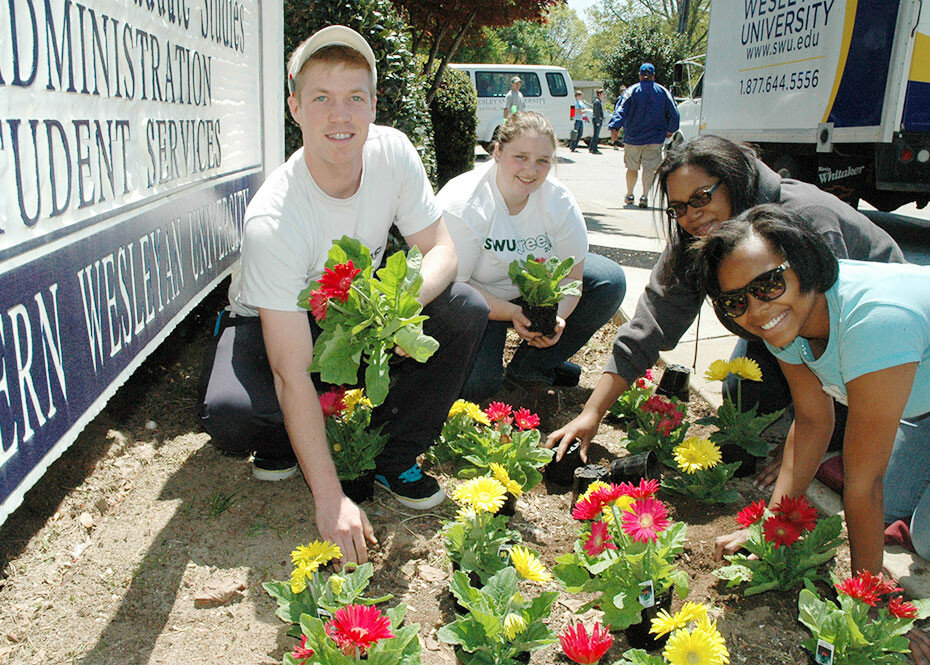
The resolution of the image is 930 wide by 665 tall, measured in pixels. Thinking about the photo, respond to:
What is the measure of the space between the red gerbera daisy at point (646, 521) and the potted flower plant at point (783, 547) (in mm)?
383

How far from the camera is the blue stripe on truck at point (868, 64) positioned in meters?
6.56

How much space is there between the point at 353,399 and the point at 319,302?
88 centimetres

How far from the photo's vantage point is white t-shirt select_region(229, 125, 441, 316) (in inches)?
89.0

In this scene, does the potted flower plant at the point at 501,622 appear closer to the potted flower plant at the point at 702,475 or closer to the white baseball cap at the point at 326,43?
the potted flower plant at the point at 702,475

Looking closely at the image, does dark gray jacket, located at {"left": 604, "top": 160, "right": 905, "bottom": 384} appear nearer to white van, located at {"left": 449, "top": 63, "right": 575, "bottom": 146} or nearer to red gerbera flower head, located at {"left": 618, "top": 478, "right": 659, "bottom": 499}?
red gerbera flower head, located at {"left": 618, "top": 478, "right": 659, "bottom": 499}

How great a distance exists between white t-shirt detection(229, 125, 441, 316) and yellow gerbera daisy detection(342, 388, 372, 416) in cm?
47

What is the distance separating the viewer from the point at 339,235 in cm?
254

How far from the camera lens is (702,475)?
8.67 ft

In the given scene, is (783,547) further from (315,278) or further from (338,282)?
(315,278)

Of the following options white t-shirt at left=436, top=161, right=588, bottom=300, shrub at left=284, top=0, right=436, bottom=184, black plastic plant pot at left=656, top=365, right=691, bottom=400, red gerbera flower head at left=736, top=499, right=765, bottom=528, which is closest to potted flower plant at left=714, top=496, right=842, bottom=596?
red gerbera flower head at left=736, top=499, right=765, bottom=528

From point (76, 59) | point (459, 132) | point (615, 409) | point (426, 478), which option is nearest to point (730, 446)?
point (615, 409)

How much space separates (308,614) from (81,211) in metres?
1.12

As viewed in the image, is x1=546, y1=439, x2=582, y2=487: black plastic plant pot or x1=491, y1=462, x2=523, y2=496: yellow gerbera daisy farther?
x1=546, y1=439, x2=582, y2=487: black plastic plant pot

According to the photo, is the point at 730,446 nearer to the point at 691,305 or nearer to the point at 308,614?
the point at 691,305
